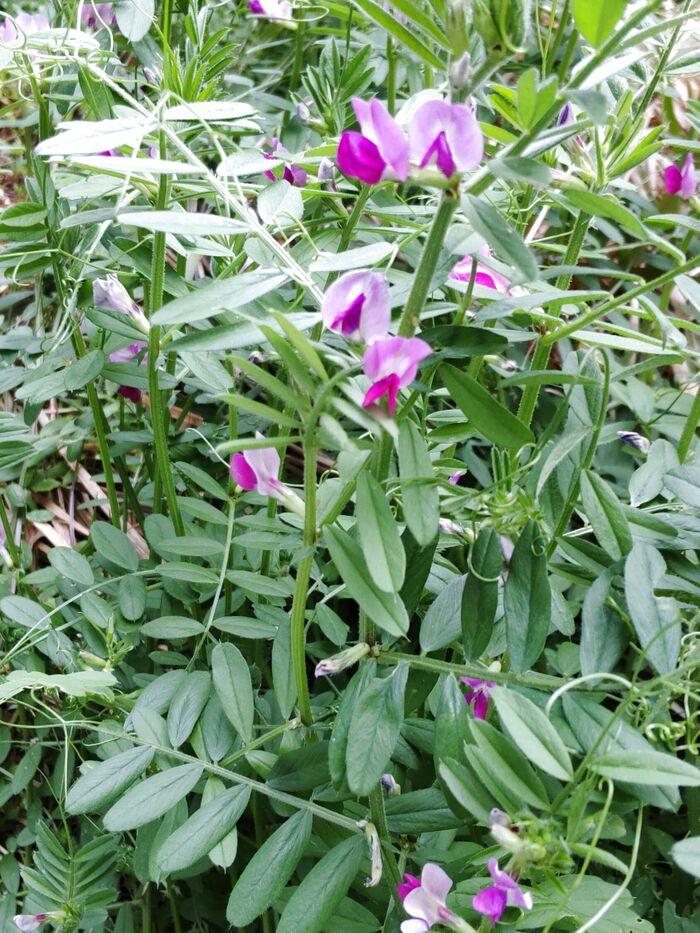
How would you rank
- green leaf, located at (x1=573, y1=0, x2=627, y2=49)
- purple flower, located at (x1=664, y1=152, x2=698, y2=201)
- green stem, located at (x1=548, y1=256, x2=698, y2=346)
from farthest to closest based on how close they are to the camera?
purple flower, located at (x1=664, y1=152, x2=698, y2=201) → green stem, located at (x1=548, y1=256, x2=698, y2=346) → green leaf, located at (x1=573, y1=0, x2=627, y2=49)

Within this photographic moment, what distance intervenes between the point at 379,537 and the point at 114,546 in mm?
493

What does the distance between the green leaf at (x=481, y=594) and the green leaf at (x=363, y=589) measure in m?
0.07

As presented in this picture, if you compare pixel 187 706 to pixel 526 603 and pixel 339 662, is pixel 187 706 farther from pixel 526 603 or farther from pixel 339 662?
pixel 526 603

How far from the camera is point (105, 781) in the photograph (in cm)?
69

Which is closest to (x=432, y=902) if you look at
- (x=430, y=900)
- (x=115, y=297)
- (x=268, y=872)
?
(x=430, y=900)

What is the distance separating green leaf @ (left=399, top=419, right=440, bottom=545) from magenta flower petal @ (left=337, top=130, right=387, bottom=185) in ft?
0.50

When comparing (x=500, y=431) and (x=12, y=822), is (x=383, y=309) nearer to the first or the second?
(x=500, y=431)

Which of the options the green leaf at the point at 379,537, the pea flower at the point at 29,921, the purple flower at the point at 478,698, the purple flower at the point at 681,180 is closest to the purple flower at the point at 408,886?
Result: the purple flower at the point at 478,698

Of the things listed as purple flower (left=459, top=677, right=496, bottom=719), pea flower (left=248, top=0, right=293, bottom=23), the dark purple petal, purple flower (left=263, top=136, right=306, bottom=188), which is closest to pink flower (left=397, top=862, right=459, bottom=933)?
purple flower (left=459, top=677, right=496, bottom=719)

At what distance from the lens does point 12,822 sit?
1098 mm

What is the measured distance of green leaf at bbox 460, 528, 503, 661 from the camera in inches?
23.2

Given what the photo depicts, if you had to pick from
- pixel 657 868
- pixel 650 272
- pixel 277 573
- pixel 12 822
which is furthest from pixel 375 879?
pixel 650 272

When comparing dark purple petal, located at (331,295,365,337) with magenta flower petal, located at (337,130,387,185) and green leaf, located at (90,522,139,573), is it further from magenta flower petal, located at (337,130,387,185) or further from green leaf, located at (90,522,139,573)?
green leaf, located at (90,522,139,573)

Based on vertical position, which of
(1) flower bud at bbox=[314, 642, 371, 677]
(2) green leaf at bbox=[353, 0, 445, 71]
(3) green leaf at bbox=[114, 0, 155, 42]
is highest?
(2) green leaf at bbox=[353, 0, 445, 71]
